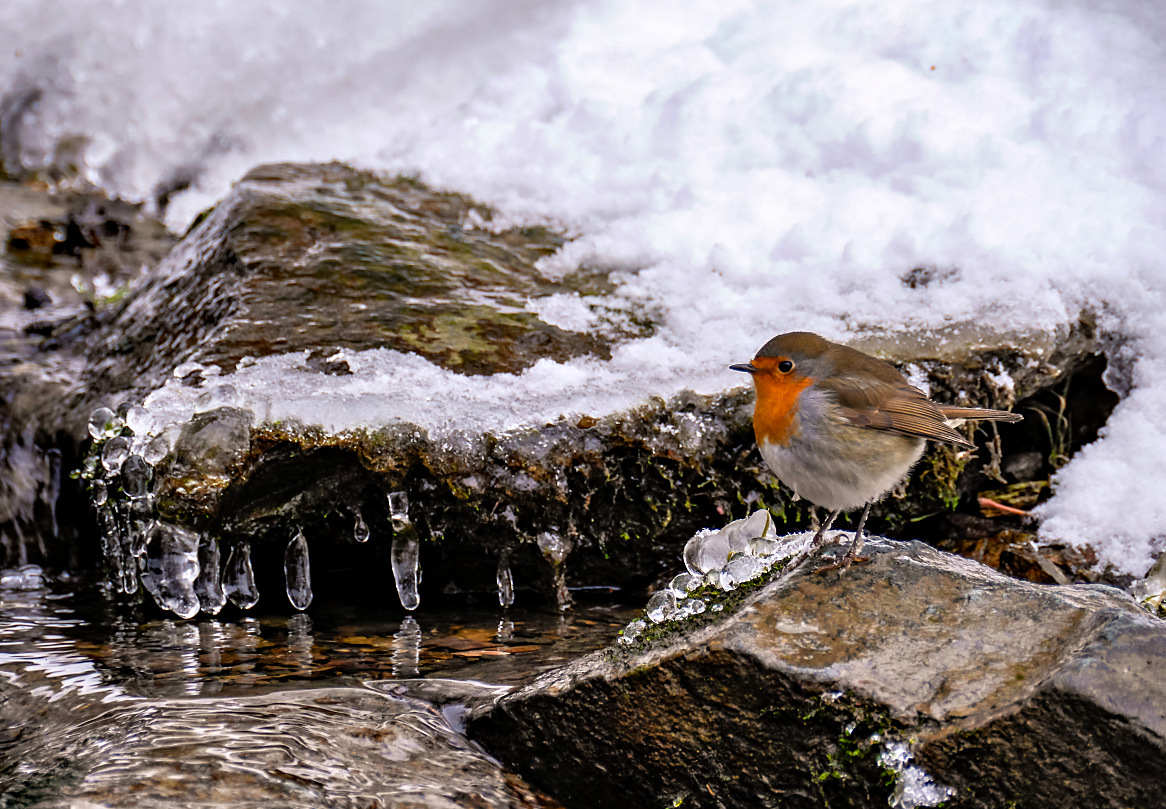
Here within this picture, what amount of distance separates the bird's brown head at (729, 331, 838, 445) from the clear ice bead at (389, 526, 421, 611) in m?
1.87

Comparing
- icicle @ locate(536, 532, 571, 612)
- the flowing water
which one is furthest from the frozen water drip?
icicle @ locate(536, 532, 571, 612)

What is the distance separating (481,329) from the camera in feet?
15.4

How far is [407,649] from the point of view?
12.1 ft

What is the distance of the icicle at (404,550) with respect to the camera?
3.96 metres

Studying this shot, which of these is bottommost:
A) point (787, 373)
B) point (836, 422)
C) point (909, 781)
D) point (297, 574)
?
point (909, 781)

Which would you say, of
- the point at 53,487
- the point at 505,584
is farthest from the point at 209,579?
the point at 53,487

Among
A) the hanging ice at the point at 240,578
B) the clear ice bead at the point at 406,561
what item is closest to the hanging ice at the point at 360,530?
the clear ice bead at the point at 406,561

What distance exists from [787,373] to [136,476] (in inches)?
111

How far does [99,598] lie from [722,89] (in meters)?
5.85

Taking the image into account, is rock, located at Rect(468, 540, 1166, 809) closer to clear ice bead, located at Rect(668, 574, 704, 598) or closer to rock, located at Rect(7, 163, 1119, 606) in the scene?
clear ice bead, located at Rect(668, 574, 704, 598)

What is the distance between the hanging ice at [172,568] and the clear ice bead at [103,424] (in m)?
0.58

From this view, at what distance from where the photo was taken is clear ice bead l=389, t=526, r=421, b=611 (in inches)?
160

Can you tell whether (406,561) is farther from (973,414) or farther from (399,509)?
(973,414)

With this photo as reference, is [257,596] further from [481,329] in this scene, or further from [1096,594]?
[1096,594]
